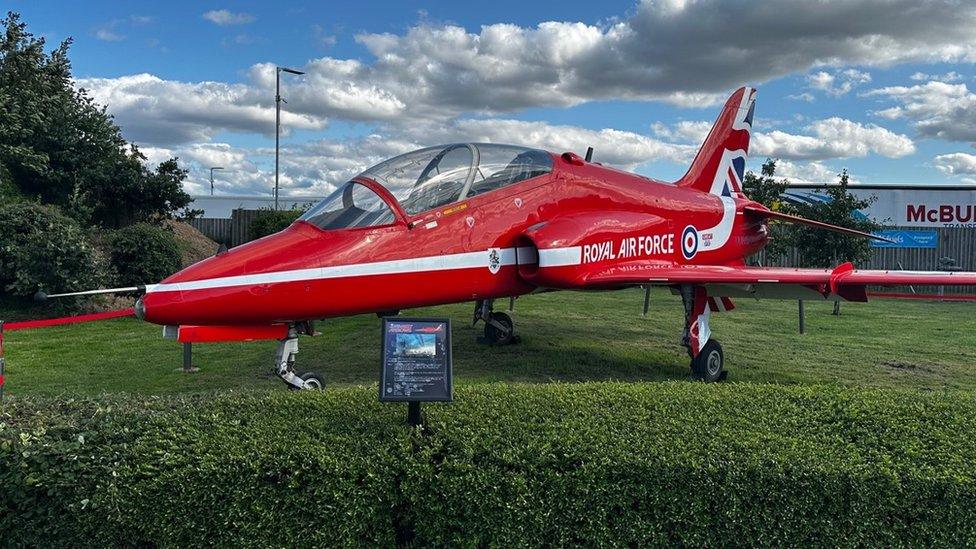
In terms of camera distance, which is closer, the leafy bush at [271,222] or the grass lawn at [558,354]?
the grass lawn at [558,354]

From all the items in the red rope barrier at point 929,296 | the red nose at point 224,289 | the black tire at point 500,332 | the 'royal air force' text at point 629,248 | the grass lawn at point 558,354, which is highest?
the 'royal air force' text at point 629,248

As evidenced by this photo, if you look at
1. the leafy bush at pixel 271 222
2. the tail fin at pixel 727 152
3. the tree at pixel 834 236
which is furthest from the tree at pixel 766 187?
the leafy bush at pixel 271 222

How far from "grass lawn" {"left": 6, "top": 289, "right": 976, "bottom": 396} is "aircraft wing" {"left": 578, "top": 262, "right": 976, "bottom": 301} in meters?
1.19

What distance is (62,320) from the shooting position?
1444 centimetres

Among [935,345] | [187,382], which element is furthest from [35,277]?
[935,345]

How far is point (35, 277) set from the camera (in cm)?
1513

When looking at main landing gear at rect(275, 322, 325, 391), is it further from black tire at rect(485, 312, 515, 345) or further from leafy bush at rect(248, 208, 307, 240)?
leafy bush at rect(248, 208, 307, 240)

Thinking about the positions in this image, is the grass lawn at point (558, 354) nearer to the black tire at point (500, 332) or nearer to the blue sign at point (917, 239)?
the black tire at point (500, 332)

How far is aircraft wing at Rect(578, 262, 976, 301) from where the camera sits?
8.23 metres

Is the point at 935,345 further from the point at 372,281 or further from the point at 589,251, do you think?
the point at 372,281

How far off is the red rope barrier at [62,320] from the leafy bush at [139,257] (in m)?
1.39

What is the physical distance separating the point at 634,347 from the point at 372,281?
631 centimetres

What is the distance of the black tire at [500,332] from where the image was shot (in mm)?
11758

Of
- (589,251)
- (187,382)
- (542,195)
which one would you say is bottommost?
(187,382)
